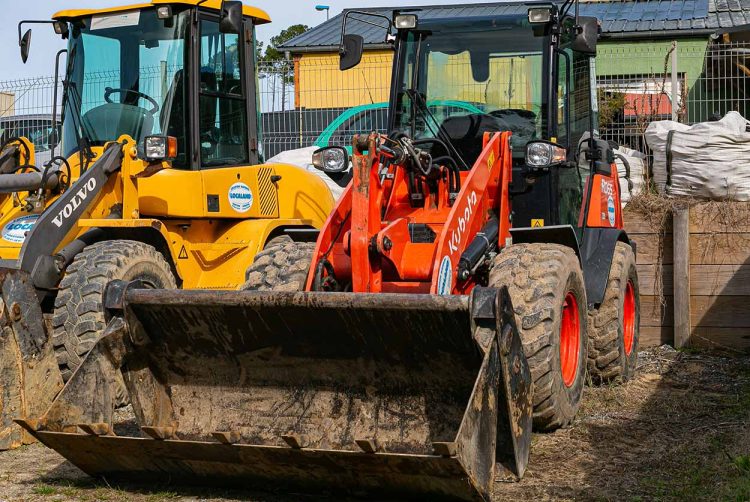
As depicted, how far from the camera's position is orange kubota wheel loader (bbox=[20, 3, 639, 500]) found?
476 centimetres

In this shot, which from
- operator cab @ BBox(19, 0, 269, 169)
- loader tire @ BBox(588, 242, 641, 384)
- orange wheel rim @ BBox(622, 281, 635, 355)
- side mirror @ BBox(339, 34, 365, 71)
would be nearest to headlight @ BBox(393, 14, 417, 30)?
side mirror @ BBox(339, 34, 365, 71)

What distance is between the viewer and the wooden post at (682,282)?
31.5 ft

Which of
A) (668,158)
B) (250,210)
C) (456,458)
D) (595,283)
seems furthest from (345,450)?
(668,158)

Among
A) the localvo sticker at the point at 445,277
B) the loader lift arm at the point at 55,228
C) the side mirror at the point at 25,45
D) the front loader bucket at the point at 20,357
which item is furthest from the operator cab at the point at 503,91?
the side mirror at the point at 25,45

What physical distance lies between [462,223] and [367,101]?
30.2 ft

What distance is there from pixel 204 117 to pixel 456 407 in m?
3.96

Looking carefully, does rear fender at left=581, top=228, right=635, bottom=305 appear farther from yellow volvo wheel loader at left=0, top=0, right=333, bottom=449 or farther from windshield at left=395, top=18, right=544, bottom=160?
yellow volvo wheel loader at left=0, top=0, right=333, bottom=449

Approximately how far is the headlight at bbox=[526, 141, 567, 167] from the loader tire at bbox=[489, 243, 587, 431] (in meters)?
0.50

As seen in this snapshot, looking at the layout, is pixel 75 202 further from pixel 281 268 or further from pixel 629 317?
pixel 629 317

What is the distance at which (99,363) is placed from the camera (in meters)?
5.31

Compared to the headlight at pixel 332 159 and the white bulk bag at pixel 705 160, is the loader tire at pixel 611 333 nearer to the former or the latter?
the headlight at pixel 332 159

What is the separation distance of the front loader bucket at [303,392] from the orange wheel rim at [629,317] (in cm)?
362

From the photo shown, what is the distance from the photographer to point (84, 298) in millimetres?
6969

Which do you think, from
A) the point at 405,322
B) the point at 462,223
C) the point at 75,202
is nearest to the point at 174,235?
the point at 75,202
